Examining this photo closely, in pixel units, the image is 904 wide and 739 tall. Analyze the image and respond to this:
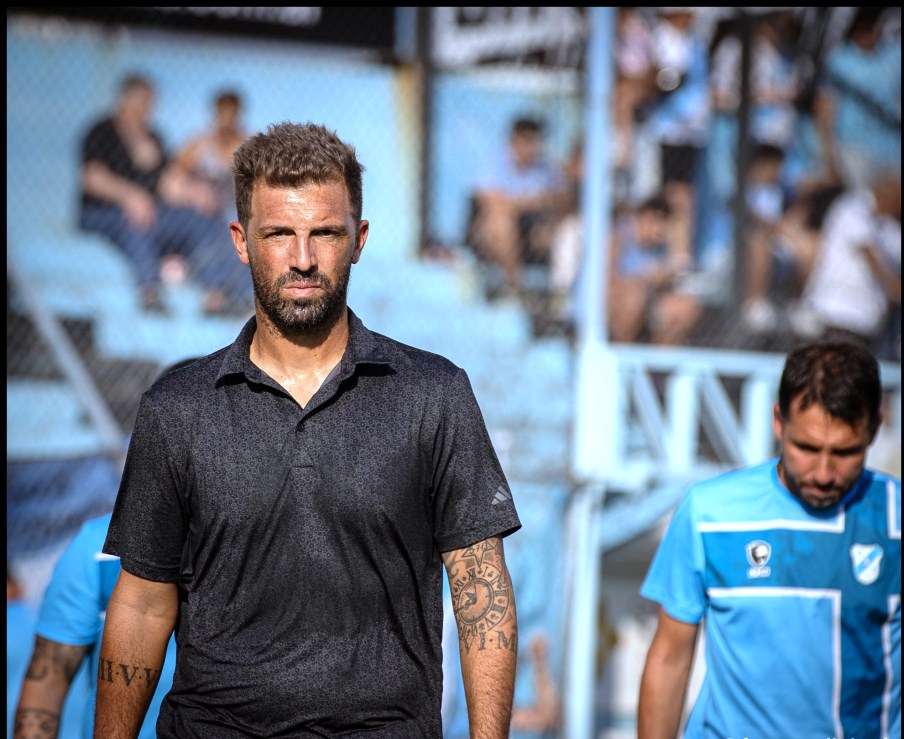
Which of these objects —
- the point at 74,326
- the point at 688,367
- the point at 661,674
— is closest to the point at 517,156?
the point at 688,367

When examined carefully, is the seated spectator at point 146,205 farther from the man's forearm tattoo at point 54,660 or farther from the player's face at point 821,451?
the player's face at point 821,451

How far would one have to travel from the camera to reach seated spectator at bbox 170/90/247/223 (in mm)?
6328

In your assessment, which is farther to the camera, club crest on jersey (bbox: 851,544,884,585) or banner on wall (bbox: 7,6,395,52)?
banner on wall (bbox: 7,6,395,52)

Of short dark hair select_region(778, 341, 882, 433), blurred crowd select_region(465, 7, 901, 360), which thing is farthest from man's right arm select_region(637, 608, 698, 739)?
blurred crowd select_region(465, 7, 901, 360)

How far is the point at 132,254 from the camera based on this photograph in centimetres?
623

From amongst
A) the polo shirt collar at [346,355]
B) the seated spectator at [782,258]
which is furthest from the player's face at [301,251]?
the seated spectator at [782,258]

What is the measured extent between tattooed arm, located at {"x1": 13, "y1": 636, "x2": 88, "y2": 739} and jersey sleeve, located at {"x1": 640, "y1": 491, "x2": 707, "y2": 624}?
6.16ft

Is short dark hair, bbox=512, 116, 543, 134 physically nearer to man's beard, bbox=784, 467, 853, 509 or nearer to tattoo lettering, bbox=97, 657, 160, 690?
man's beard, bbox=784, 467, 853, 509

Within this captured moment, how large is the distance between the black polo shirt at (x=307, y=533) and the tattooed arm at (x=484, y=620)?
0.16ft

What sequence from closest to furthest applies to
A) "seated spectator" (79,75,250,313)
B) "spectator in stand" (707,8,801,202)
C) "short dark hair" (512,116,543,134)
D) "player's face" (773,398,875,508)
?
"player's face" (773,398,875,508), "seated spectator" (79,75,250,313), "short dark hair" (512,116,543,134), "spectator in stand" (707,8,801,202)

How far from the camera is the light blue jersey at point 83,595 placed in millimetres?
3457

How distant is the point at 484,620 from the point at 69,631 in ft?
5.56

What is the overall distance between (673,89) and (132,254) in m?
3.51

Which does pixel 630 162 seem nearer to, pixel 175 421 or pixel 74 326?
pixel 74 326
